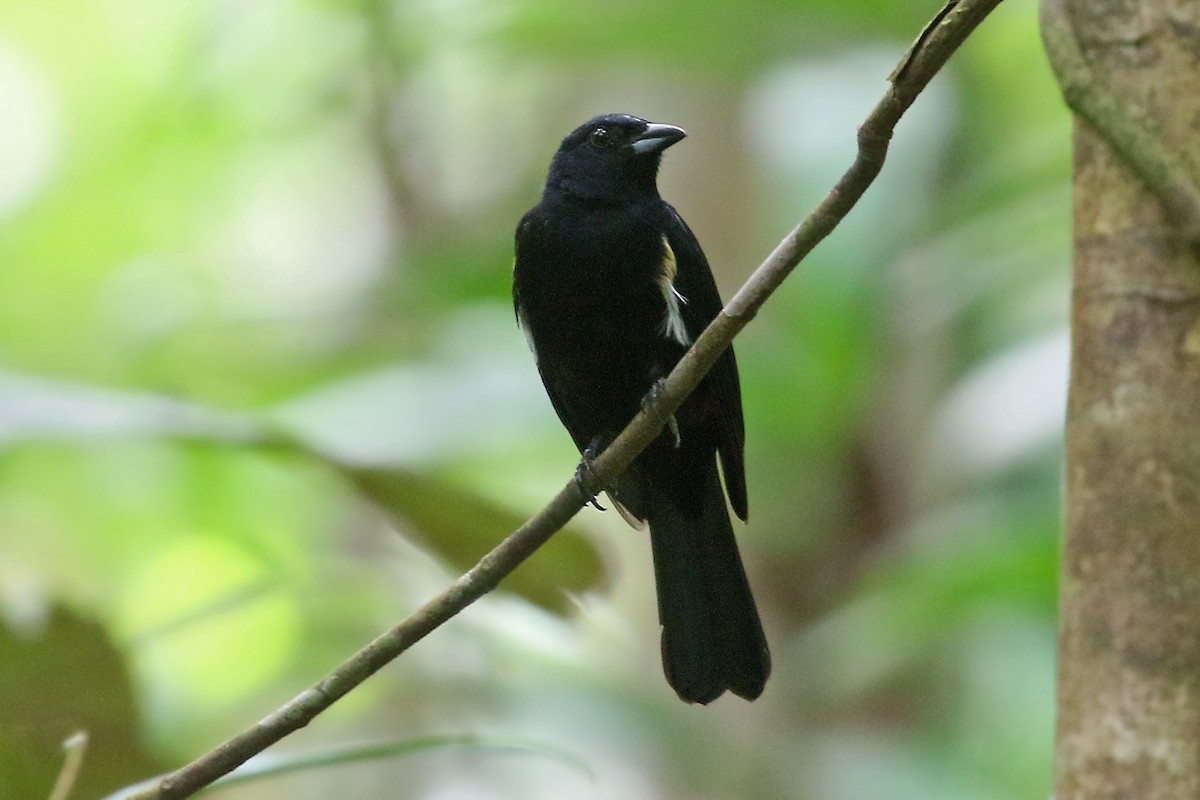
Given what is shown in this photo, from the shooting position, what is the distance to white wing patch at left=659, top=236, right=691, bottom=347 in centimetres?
279

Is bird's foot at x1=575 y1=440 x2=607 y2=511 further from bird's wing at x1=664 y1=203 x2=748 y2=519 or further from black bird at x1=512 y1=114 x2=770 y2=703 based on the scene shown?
bird's wing at x1=664 y1=203 x2=748 y2=519

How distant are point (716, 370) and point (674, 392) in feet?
3.24

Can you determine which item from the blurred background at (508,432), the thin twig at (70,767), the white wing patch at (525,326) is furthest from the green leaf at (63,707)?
the white wing patch at (525,326)

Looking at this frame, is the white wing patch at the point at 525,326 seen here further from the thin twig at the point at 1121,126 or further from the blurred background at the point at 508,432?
the thin twig at the point at 1121,126

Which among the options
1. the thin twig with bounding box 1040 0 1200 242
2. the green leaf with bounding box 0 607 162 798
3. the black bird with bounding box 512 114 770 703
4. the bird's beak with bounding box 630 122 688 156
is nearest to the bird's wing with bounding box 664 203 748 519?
the black bird with bounding box 512 114 770 703

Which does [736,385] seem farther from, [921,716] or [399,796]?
[399,796]

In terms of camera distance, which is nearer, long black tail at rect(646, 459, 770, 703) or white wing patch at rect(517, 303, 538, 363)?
long black tail at rect(646, 459, 770, 703)

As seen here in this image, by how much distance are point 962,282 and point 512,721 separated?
156 cm

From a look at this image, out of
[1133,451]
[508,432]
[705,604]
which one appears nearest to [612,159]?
[508,432]

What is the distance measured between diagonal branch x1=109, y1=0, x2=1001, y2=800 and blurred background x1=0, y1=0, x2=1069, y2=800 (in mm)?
242

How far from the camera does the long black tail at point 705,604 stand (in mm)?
2736

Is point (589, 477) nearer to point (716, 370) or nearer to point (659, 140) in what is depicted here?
point (716, 370)

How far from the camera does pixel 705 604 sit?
2869mm

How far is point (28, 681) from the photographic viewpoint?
2141mm
